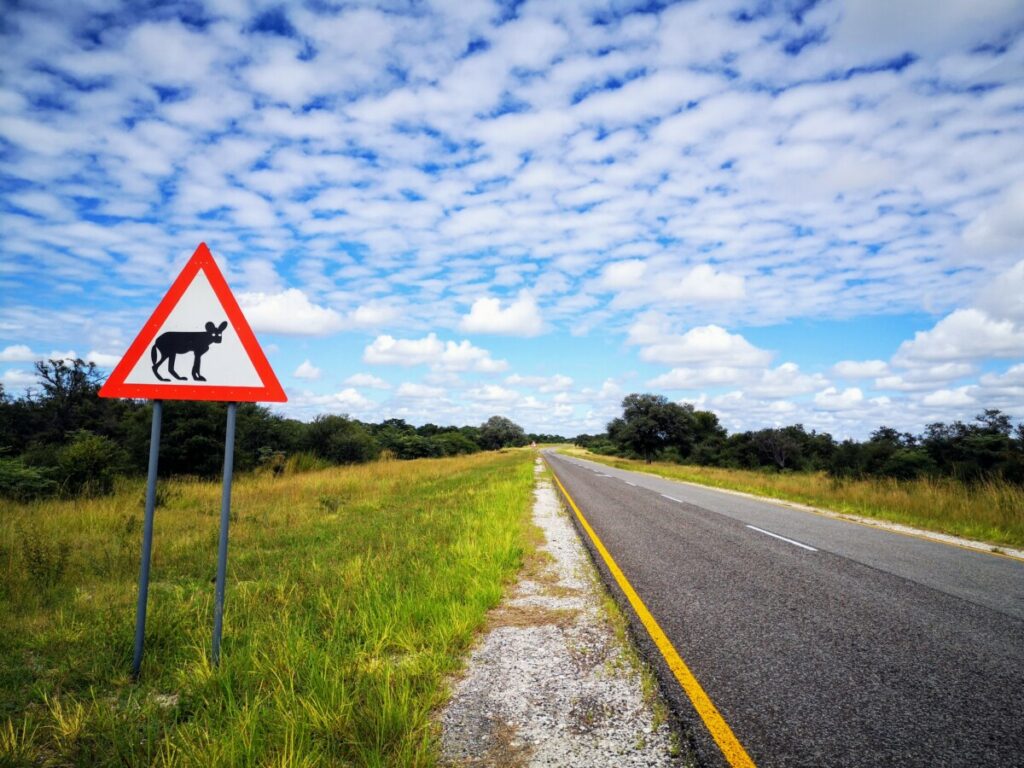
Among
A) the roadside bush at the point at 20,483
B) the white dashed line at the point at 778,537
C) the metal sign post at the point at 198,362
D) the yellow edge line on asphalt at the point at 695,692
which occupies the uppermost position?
the metal sign post at the point at 198,362

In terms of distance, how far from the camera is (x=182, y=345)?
11.5ft

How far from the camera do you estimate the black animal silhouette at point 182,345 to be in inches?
136

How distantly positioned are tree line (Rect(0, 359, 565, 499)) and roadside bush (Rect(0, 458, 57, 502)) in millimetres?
17

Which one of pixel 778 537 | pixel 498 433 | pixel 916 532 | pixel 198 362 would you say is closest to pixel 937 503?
pixel 916 532

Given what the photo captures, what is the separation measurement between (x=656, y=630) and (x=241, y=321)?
4.20 m

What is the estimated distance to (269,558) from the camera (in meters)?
7.24

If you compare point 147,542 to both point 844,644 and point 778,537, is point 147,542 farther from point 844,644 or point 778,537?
point 778,537

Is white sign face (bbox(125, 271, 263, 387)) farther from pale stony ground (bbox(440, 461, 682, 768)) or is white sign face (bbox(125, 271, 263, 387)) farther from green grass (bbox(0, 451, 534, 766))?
pale stony ground (bbox(440, 461, 682, 768))

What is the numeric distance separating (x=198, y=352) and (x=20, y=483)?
11.4 meters

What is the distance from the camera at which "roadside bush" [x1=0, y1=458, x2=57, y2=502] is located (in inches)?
423

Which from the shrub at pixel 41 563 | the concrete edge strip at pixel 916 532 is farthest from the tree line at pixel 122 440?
the concrete edge strip at pixel 916 532

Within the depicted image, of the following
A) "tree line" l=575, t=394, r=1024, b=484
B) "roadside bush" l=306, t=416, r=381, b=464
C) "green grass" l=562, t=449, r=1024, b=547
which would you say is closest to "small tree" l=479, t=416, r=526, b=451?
"tree line" l=575, t=394, r=1024, b=484

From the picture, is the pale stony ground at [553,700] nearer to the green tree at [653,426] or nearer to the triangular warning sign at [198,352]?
the triangular warning sign at [198,352]

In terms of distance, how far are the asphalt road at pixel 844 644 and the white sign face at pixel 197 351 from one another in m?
3.69
